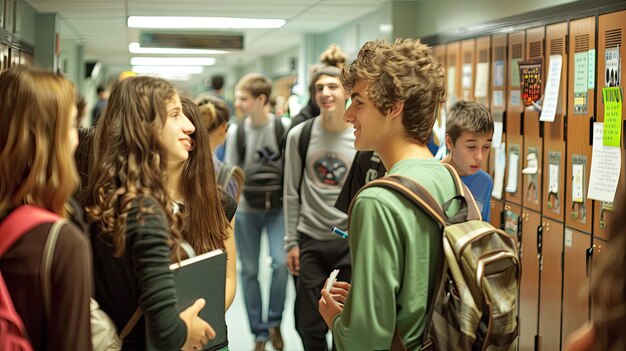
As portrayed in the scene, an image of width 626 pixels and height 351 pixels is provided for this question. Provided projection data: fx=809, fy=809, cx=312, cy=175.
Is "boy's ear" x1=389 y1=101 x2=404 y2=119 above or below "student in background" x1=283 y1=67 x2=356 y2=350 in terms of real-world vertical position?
above

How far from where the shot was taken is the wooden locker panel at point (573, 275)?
4.29 m

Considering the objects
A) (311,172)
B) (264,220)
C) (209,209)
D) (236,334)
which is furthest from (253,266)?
(209,209)

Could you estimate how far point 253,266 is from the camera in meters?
5.48

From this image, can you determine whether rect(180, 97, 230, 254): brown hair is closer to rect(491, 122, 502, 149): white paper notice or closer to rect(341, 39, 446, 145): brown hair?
rect(341, 39, 446, 145): brown hair

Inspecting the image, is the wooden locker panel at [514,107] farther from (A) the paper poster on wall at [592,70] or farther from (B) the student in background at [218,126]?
(B) the student in background at [218,126]

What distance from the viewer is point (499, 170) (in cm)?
545

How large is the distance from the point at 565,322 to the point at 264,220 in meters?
2.19

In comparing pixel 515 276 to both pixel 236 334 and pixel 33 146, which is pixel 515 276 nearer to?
pixel 33 146

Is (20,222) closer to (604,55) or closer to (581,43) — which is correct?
(604,55)

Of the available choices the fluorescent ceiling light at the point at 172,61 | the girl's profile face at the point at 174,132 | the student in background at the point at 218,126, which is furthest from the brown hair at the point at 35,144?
the fluorescent ceiling light at the point at 172,61

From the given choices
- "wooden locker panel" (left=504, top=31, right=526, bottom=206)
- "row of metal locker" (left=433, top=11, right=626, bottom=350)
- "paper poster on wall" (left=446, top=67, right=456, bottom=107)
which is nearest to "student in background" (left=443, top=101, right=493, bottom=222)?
"row of metal locker" (left=433, top=11, right=626, bottom=350)

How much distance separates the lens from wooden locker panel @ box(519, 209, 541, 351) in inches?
195

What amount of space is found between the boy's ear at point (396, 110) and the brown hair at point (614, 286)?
76cm

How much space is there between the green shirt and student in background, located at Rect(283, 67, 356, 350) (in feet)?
6.78
